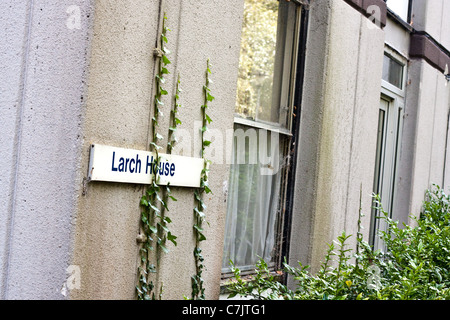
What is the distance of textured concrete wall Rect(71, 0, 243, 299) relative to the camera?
11.8ft

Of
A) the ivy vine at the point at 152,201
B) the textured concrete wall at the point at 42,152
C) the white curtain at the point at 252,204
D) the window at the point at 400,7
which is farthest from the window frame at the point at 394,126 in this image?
the textured concrete wall at the point at 42,152

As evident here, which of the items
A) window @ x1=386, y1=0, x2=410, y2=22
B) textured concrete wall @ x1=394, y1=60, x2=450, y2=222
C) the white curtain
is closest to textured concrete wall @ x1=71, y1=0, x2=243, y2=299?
the white curtain

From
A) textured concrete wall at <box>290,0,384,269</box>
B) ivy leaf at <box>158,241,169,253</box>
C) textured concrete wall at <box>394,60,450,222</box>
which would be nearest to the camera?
ivy leaf at <box>158,241,169,253</box>

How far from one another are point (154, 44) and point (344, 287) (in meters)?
1.90

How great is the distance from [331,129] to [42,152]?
3.16 m

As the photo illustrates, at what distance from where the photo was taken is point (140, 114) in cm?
391

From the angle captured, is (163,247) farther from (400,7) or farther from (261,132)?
(400,7)

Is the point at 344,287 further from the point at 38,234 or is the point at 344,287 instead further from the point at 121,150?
the point at 38,234

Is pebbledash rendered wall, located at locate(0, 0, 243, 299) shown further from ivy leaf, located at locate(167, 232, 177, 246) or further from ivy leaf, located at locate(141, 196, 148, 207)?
ivy leaf, located at locate(167, 232, 177, 246)

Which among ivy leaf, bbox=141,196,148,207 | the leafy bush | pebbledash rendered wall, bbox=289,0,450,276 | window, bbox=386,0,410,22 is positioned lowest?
the leafy bush

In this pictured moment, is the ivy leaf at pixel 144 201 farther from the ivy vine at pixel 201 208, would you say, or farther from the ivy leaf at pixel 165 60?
the ivy leaf at pixel 165 60

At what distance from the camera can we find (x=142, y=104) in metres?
3.92

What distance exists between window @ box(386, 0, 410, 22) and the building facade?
2.90ft
